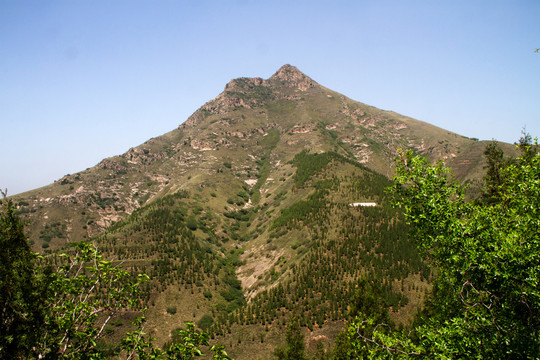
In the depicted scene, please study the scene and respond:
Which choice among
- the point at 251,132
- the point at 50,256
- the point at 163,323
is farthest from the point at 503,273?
the point at 251,132

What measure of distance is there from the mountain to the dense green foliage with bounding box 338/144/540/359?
26.2 feet

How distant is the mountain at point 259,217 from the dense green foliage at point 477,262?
26.2ft

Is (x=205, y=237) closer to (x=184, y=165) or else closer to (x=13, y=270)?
(x=184, y=165)

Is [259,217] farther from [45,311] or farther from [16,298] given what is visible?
[16,298]

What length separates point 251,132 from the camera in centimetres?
15888

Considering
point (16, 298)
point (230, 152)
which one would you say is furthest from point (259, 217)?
point (16, 298)

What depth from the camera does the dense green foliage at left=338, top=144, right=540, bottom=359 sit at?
671cm

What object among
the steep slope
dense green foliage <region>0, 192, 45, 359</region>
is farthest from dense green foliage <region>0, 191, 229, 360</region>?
the steep slope

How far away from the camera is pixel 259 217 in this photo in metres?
89.8

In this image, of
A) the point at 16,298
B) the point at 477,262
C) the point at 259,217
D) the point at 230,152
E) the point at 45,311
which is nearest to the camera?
the point at 16,298

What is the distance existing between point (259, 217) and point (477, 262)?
83.4m

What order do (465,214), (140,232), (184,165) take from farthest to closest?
(184,165) → (140,232) → (465,214)

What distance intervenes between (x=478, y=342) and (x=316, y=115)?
164 metres

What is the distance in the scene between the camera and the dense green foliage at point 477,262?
A: 6.71 metres
